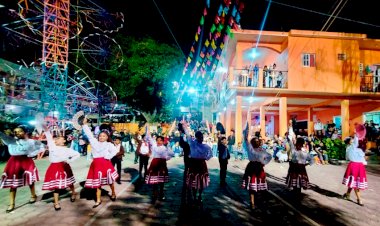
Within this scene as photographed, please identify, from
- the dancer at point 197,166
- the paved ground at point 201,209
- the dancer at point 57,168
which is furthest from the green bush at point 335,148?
the dancer at point 57,168

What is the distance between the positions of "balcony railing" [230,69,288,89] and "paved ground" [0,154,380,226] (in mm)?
9830

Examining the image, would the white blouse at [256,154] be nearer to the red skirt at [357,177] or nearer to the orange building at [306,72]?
the red skirt at [357,177]

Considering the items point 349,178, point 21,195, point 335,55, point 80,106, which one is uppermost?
point 335,55

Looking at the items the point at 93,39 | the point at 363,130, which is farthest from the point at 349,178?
the point at 93,39

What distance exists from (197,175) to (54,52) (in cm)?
1146

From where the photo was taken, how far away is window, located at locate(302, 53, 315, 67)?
1827 cm

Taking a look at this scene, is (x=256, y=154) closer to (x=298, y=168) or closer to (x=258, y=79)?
(x=298, y=168)

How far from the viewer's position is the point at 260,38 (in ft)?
59.6

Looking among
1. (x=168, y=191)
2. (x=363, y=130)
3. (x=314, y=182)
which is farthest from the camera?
(x=314, y=182)

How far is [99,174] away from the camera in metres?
6.18

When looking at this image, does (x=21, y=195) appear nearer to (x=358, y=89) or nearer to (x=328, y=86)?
(x=328, y=86)

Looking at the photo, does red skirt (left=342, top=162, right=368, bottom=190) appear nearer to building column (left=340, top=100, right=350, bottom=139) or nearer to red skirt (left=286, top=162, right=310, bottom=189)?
red skirt (left=286, top=162, right=310, bottom=189)

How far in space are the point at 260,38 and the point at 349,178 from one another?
13.0 m

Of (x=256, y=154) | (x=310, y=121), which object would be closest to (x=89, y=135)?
(x=256, y=154)
